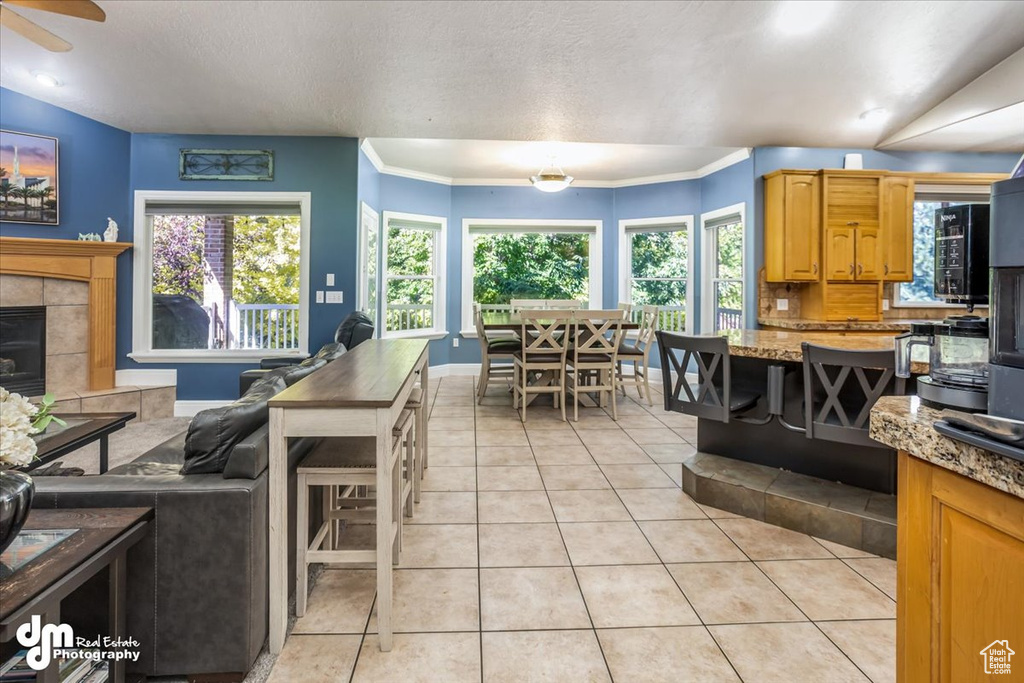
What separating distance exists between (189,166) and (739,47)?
15.3 feet

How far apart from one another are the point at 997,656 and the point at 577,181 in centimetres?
698

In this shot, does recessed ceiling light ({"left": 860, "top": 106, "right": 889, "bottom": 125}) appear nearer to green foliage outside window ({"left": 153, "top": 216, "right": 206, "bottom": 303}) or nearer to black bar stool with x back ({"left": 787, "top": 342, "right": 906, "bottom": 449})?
black bar stool with x back ({"left": 787, "top": 342, "right": 906, "bottom": 449})

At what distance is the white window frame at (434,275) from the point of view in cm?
645

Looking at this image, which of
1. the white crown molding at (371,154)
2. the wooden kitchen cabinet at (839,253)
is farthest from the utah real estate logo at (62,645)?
the wooden kitchen cabinet at (839,253)

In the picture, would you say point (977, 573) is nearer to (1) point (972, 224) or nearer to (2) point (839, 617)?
(1) point (972, 224)

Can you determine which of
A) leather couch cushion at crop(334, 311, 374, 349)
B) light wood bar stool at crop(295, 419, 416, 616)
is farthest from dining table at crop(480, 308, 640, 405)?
light wood bar stool at crop(295, 419, 416, 616)

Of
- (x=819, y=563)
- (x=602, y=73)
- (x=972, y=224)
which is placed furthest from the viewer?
(x=602, y=73)

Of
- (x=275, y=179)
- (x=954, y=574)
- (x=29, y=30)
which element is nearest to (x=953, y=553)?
(x=954, y=574)

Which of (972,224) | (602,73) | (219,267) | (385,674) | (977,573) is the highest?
(602,73)

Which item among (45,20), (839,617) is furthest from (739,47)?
(45,20)

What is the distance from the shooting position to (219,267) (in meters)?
5.03

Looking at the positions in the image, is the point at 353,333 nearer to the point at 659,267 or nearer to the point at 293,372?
the point at 293,372

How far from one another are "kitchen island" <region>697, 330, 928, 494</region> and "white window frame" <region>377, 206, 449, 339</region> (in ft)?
14.1

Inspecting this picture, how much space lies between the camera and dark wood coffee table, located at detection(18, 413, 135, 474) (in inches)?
94.2
